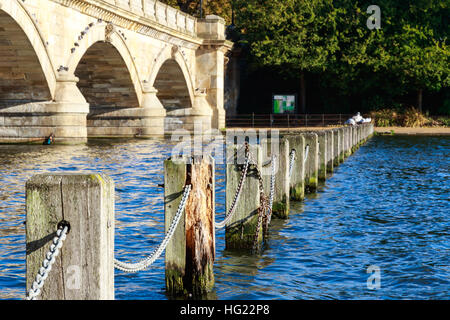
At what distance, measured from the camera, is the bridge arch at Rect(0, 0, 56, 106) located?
22.5m

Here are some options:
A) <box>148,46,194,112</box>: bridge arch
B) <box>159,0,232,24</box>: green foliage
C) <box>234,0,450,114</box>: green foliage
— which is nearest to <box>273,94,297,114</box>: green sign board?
<box>234,0,450,114</box>: green foliage

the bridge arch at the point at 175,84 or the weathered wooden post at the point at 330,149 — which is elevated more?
the bridge arch at the point at 175,84

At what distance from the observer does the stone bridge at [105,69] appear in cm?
2450

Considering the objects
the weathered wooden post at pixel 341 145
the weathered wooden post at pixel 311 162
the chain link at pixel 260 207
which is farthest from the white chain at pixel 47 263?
the weathered wooden post at pixel 341 145

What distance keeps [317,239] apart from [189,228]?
11.6 ft

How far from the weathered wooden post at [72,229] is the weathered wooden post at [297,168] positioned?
814 cm

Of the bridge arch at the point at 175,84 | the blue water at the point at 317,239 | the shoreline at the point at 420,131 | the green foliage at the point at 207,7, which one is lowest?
the blue water at the point at 317,239

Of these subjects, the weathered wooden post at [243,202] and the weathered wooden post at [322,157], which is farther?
the weathered wooden post at [322,157]

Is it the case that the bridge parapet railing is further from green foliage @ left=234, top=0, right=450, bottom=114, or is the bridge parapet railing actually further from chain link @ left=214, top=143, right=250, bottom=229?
chain link @ left=214, top=143, right=250, bottom=229

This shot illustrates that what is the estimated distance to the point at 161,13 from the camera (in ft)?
116

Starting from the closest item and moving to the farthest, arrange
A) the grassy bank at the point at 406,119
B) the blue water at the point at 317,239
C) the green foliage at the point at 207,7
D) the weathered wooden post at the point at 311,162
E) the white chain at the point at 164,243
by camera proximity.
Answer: the white chain at the point at 164,243 → the blue water at the point at 317,239 → the weathered wooden post at the point at 311,162 → the grassy bank at the point at 406,119 → the green foliage at the point at 207,7

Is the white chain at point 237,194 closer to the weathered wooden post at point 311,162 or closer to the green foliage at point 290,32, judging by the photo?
the weathered wooden post at point 311,162

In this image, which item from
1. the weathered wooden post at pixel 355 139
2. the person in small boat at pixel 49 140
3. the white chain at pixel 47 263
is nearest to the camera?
the white chain at pixel 47 263

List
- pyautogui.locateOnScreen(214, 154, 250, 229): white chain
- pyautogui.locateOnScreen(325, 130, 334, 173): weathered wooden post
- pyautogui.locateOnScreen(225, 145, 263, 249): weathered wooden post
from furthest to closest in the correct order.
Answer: pyautogui.locateOnScreen(325, 130, 334, 173): weathered wooden post, pyautogui.locateOnScreen(225, 145, 263, 249): weathered wooden post, pyautogui.locateOnScreen(214, 154, 250, 229): white chain
